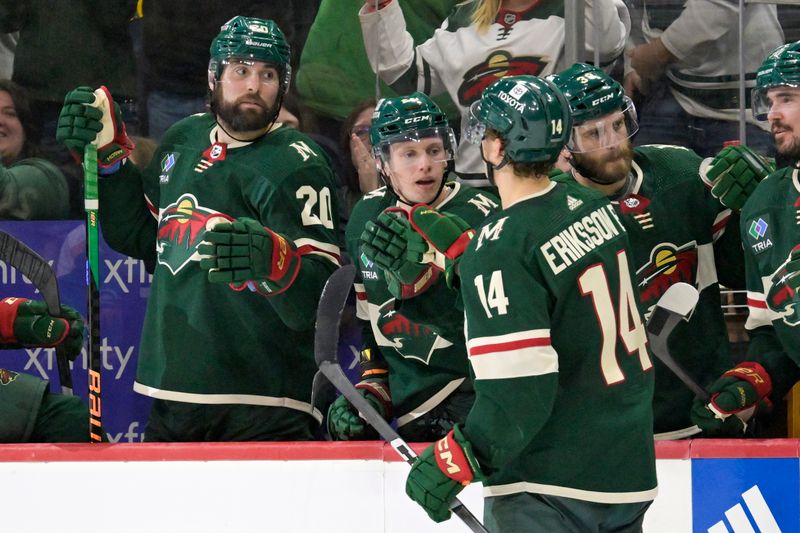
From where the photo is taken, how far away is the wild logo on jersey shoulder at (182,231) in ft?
11.7

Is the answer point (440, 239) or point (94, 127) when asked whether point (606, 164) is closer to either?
point (440, 239)

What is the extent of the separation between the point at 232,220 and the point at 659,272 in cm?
121

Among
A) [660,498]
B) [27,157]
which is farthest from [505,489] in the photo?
[27,157]

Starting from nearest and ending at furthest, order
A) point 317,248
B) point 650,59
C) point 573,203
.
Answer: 1. point 573,203
2. point 317,248
3. point 650,59

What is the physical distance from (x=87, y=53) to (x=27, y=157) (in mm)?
402

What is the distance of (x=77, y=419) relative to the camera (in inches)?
146

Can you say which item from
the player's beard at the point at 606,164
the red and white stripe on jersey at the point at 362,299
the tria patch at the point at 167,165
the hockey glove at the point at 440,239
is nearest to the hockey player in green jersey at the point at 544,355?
the hockey glove at the point at 440,239

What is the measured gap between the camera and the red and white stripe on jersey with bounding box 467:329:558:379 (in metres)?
2.41

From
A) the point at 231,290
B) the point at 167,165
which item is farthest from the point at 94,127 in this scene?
the point at 231,290

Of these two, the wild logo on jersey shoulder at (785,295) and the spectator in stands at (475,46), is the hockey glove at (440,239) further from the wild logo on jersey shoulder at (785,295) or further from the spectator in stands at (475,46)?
the spectator in stands at (475,46)

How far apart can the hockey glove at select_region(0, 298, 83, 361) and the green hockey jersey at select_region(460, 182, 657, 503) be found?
5.37ft

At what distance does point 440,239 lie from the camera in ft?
9.52

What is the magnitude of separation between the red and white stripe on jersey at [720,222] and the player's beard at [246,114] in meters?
1.32

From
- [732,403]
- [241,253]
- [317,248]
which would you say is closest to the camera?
[241,253]
